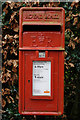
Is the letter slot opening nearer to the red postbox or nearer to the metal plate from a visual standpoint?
the red postbox

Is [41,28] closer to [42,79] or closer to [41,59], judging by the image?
[41,59]

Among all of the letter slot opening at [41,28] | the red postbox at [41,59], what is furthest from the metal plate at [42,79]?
the letter slot opening at [41,28]

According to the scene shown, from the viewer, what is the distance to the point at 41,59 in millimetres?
1975

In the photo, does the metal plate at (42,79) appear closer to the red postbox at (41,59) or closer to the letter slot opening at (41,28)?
the red postbox at (41,59)

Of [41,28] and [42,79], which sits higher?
[41,28]

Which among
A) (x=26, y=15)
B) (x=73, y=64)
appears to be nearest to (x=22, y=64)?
(x=26, y=15)

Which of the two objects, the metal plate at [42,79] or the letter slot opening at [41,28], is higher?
the letter slot opening at [41,28]

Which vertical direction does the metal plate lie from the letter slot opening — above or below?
below

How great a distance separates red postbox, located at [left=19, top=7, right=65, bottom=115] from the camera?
6.44 ft

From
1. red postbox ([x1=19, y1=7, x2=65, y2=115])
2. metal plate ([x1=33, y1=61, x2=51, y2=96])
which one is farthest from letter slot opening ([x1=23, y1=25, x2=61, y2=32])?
metal plate ([x1=33, y1=61, x2=51, y2=96])

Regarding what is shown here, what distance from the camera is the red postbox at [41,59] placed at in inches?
77.3

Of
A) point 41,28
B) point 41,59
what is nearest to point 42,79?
point 41,59

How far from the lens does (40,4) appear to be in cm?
288

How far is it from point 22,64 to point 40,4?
4.81ft
